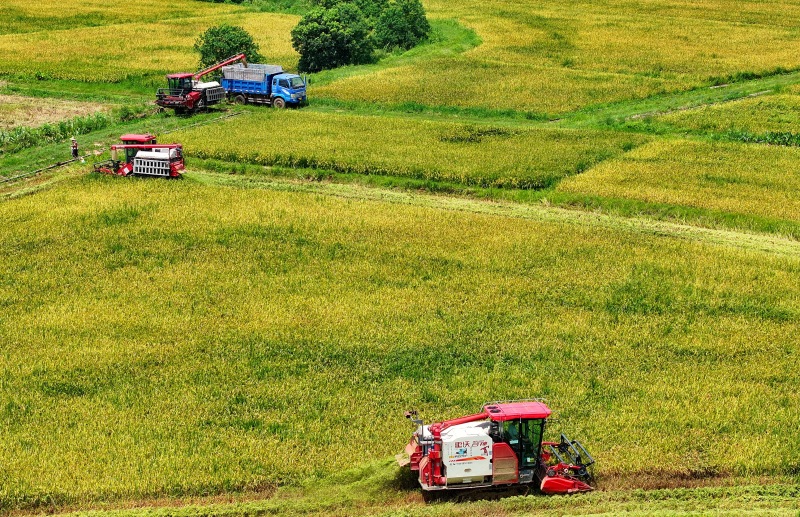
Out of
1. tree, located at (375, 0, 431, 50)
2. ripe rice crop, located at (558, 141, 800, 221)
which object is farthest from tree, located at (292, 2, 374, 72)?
ripe rice crop, located at (558, 141, 800, 221)

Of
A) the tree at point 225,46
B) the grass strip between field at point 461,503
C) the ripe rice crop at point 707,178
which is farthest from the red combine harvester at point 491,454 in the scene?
the tree at point 225,46

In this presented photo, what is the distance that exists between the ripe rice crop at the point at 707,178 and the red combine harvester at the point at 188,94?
26090 mm

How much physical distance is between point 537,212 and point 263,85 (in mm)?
26730

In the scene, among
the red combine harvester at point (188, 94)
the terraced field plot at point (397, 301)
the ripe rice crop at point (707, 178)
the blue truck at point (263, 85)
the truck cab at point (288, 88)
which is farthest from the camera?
the blue truck at point (263, 85)

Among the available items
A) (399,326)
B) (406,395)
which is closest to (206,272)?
(399,326)

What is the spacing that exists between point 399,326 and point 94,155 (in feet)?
87.8

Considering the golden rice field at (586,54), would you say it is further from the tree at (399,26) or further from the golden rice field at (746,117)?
the tree at (399,26)

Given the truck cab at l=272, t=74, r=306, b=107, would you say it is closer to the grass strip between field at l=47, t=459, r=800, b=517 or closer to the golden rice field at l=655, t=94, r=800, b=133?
the golden rice field at l=655, t=94, r=800, b=133

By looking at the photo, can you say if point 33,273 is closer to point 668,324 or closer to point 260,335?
point 260,335

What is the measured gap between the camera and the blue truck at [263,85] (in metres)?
61.6

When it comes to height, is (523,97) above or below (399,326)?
above

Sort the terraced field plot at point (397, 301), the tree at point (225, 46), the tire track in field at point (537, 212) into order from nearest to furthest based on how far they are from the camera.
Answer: the terraced field plot at point (397, 301) < the tire track in field at point (537, 212) < the tree at point (225, 46)

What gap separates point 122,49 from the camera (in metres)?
81.6

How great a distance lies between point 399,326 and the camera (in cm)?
2952
